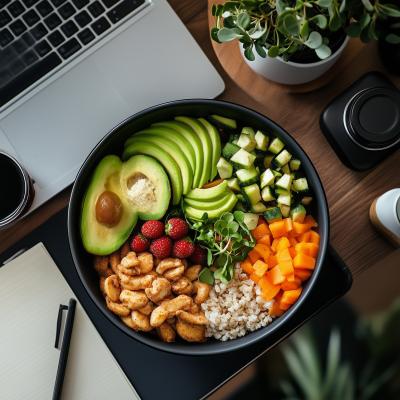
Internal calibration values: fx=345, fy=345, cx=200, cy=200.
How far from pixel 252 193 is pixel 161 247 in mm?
297

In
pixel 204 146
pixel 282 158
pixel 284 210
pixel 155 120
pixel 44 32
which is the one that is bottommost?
pixel 284 210

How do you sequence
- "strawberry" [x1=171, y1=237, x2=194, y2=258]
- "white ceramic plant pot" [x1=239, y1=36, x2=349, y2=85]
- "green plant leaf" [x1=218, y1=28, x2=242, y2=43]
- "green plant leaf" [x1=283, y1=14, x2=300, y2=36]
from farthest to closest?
"strawberry" [x1=171, y1=237, x2=194, y2=258]
"white ceramic plant pot" [x1=239, y1=36, x2=349, y2=85]
"green plant leaf" [x1=218, y1=28, x2=242, y2=43]
"green plant leaf" [x1=283, y1=14, x2=300, y2=36]

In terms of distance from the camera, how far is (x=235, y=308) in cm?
96

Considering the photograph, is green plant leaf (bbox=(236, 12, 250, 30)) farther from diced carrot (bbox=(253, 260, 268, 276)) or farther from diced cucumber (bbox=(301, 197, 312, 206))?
diced carrot (bbox=(253, 260, 268, 276))

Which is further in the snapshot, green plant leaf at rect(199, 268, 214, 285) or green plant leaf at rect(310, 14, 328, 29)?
green plant leaf at rect(199, 268, 214, 285)

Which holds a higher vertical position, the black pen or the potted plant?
the potted plant

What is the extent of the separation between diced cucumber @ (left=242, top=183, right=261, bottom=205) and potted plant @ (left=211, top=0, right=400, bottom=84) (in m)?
0.32

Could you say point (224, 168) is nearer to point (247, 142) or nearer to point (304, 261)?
point (247, 142)

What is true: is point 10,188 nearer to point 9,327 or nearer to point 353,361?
point 9,327

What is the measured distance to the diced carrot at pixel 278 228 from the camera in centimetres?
97

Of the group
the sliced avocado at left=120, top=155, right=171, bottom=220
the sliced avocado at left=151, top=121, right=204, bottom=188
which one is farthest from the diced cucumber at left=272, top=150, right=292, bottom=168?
the sliced avocado at left=120, top=155, right=171, bottom=220

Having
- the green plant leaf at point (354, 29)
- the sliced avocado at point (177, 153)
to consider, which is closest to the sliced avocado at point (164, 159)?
the sliced avocado at point (177, 153)

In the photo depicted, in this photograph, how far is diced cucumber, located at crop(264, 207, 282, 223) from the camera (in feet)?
3.20

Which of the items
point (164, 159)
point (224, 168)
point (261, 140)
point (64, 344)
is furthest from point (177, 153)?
point (64, 344)
